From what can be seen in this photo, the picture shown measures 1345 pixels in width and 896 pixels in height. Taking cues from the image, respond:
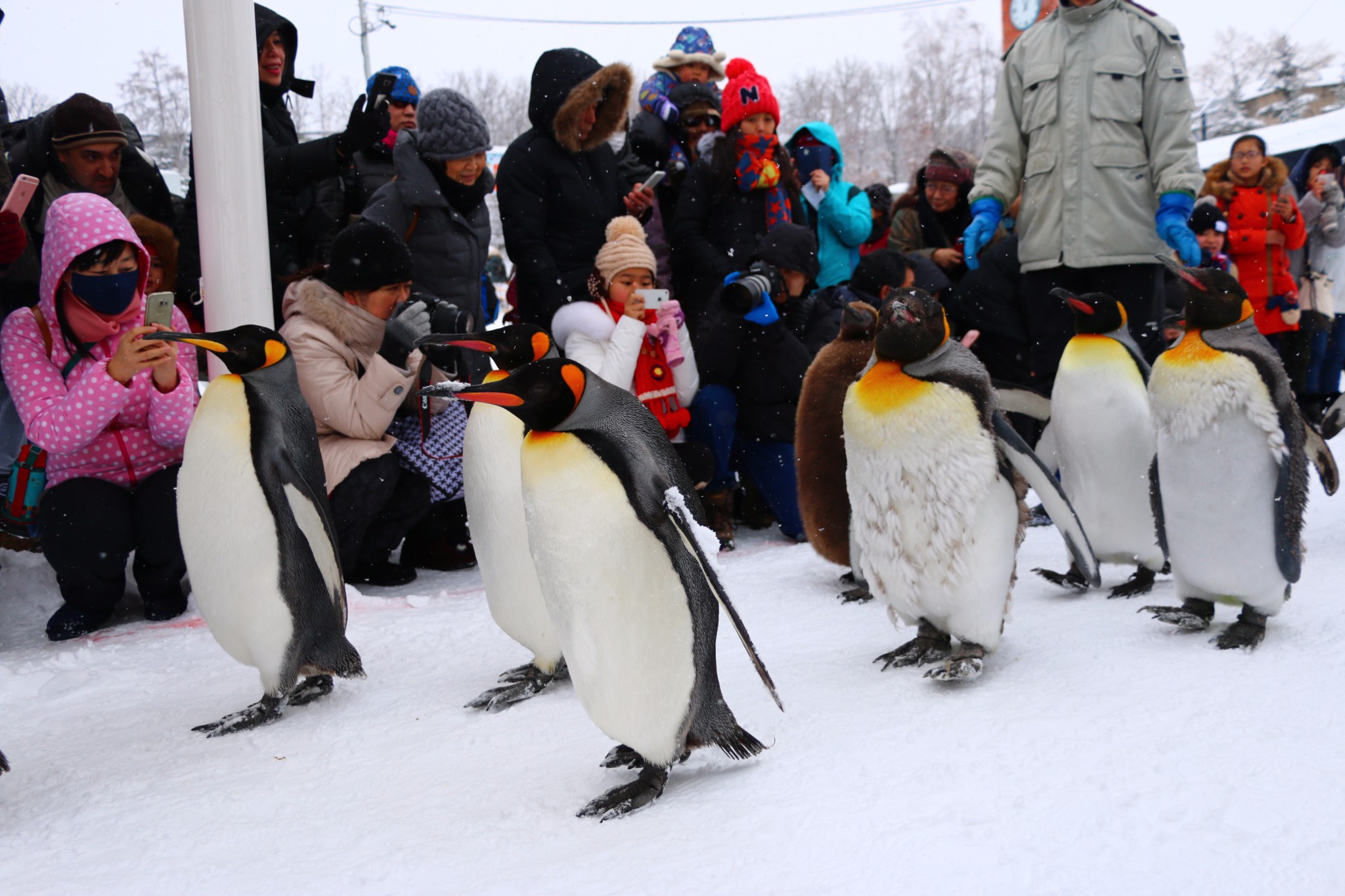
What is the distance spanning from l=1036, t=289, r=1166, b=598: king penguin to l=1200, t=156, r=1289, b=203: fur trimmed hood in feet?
11.6

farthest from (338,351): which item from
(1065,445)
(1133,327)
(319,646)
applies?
(1133,327)

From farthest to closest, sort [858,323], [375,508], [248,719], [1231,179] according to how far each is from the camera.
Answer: [1231,179] < [375,508] < [858,323] < [248,719]

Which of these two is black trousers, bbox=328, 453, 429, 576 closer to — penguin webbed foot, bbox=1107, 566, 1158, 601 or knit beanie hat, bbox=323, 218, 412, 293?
knit beanie hat, bbox=323, 218, 412, 293

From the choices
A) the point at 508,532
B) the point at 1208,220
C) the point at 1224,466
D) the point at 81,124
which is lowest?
the point at 508,532

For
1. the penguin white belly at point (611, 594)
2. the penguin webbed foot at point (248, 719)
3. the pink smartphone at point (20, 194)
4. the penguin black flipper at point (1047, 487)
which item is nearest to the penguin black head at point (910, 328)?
the penguin black flipper at point (1047, 487)

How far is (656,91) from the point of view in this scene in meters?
4.64

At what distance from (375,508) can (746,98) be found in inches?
85.2

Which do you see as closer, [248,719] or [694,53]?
[248,719]

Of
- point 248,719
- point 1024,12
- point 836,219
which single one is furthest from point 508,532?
point 1024,12

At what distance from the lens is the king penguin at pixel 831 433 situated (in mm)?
3018

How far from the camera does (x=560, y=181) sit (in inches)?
153

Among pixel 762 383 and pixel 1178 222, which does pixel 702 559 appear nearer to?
pixel 1178 222

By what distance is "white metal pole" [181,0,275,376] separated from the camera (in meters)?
3.00

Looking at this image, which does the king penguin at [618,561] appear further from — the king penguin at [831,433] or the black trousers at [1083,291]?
the black trousers at [1083,291]
